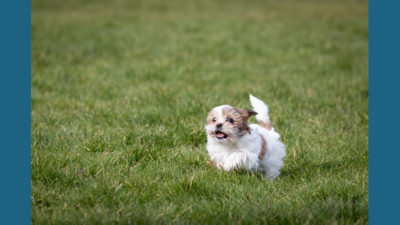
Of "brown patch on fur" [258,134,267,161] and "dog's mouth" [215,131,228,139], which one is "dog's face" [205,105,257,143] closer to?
"dog's mouth" [215,131,228,139]

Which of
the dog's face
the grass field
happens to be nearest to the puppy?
the dog's face

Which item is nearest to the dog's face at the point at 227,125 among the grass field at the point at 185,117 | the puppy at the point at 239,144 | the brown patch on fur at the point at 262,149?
the puppy at the point at 239,144

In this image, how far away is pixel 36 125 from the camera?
21.3 ft

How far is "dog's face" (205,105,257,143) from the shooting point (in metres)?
4.36

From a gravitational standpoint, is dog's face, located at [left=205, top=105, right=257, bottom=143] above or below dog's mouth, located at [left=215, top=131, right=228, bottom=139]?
above

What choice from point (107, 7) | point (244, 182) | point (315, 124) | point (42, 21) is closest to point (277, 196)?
point (244, 182)

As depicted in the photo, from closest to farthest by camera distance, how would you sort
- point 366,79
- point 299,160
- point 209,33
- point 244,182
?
point 244,182
point 299,160
point 366,79
point 209,33

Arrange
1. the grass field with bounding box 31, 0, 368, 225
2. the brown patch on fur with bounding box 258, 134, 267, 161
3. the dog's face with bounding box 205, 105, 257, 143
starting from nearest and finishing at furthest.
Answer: the grass field with bounding box 31, 0, 368, 225, the dog's face with bounding box 205, 105, 257, 143, the brown patch on fur with bounding box 258, 134, 267, 161

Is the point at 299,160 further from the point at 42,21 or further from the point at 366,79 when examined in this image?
the point at 42,21

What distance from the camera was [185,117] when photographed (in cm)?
650

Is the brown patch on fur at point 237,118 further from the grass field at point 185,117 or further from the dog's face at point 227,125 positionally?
the grass field at point 185,117

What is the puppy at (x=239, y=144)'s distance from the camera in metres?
4.39

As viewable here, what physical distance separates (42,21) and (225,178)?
12624 millimetres

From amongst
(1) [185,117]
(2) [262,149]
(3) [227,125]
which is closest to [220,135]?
(3) [227,125]
